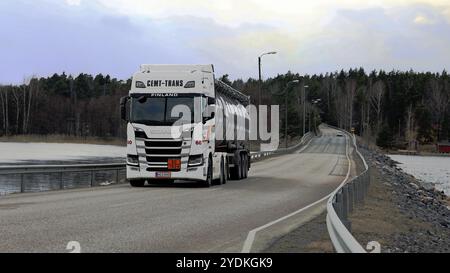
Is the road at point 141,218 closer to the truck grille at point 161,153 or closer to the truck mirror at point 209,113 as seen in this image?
the truck grille at point 161,153

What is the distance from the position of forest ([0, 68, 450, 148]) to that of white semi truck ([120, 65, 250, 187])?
100658 mm

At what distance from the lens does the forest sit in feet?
472

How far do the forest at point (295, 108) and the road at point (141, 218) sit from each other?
104 meters

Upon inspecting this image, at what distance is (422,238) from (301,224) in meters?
3.10

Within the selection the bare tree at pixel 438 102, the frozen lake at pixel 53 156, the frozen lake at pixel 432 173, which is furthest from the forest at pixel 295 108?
the frozen lake at pixel 53 156

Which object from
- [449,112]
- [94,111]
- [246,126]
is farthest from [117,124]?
[246,126]

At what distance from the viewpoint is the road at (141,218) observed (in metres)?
9.82

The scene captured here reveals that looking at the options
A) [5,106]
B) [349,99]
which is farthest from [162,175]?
[349,99]

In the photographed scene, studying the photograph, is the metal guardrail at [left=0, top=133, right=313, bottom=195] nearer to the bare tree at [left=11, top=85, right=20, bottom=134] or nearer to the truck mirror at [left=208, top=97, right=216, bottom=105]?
the truck mirror at [left=208, top=97, right=216, bottom=105]

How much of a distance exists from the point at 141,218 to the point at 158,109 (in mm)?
9218

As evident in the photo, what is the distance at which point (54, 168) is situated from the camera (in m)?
23.3
